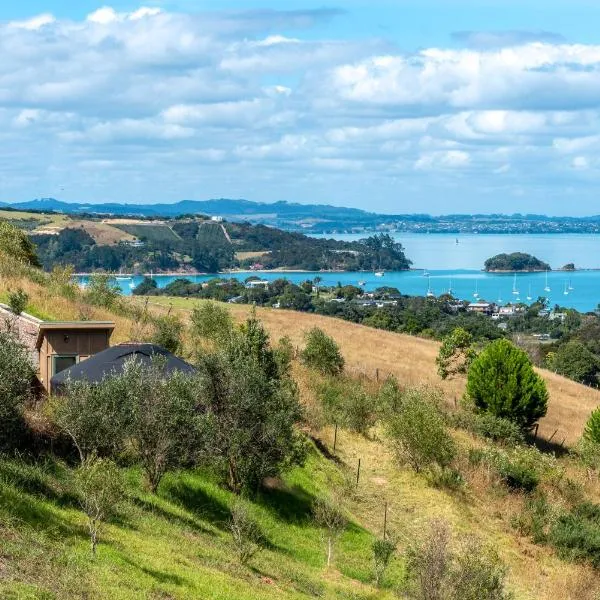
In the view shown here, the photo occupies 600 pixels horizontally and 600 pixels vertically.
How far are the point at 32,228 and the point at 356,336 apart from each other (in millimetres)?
109186

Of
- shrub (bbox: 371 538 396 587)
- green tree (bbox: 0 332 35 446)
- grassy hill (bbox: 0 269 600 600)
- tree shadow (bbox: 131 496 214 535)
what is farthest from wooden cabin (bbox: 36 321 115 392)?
shrub (bbox: 371 538 396 587)

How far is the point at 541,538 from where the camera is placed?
2806cm

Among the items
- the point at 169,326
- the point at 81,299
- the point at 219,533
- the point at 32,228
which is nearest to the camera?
the point at 219,533

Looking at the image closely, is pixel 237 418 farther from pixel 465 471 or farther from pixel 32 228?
pixel 32 228

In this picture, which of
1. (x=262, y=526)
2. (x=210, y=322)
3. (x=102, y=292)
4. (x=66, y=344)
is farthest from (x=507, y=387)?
(x=262, y=526)

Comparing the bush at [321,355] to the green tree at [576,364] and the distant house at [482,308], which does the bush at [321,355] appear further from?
the distant house at [482,308]

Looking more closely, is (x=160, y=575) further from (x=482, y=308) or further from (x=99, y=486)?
(x=482, y=308)

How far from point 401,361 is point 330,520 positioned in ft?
99.8

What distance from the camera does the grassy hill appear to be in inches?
616

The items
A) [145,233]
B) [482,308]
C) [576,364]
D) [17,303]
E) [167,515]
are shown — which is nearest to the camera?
[167,515]

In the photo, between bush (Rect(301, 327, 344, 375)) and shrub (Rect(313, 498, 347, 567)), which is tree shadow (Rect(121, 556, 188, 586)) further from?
bush (Rect(301, 327, 344, 375))

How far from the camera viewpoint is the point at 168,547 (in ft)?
60.4

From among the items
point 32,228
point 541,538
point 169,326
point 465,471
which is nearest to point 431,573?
point 541,538

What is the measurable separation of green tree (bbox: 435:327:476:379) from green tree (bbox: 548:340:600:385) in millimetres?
26064
